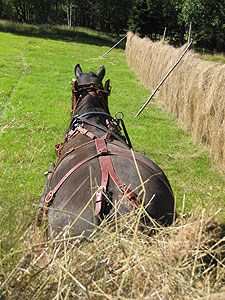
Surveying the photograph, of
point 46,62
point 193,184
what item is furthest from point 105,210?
point 46,62

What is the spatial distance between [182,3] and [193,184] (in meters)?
35.7

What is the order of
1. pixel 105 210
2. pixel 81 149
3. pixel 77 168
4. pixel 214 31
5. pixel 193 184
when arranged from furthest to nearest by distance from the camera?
pixel 214 31
pixel 193 184
pixel 81 149
pixel 77 168
pixel 105 210

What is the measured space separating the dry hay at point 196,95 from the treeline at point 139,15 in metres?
20.6

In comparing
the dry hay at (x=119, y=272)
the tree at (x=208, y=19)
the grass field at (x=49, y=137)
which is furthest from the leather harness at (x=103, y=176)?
the tree at (x=208, y=19)

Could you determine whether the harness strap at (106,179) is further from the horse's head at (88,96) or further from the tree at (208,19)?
the tree at (208,19)

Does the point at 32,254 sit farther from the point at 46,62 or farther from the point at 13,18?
the point at 13,18

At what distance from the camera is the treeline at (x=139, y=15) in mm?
37094

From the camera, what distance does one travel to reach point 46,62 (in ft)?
84.4

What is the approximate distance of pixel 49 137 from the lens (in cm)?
1103

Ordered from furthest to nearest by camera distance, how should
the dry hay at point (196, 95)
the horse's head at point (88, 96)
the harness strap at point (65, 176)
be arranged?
the dry hay at point (196, 95) < the horse's head at point (88, 96) < the harness strap at point (65, 176)

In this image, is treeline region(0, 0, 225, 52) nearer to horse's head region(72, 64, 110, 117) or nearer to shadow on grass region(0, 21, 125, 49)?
shadow on grass region(0, 21, 125, 49)

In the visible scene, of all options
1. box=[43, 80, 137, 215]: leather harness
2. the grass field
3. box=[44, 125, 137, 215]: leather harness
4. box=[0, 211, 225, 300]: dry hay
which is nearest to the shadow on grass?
the grass field

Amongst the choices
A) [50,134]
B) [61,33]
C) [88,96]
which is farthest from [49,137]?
[61,33]

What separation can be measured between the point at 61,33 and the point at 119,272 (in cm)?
4719
